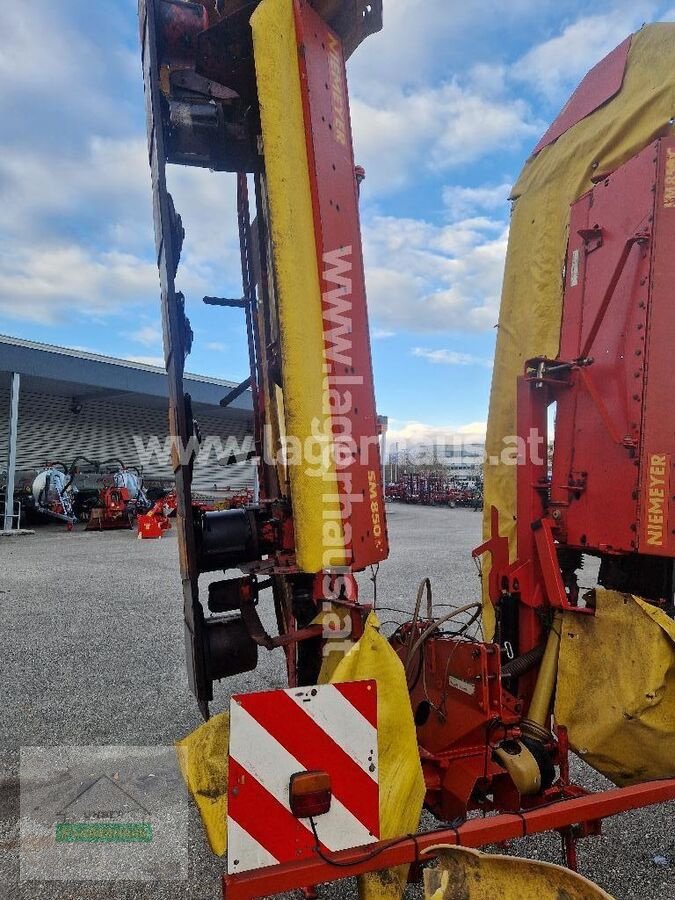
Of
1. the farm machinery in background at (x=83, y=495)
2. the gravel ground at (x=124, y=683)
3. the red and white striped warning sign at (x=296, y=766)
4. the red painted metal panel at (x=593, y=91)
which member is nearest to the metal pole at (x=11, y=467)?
the farm machinery in background at (x=83, y=495)

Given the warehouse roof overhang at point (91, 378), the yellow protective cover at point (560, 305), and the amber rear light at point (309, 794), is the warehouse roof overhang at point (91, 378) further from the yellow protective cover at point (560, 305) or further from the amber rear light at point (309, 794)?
the amber rear light at point (309, 794)

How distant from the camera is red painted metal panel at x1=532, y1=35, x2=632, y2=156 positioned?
287cm

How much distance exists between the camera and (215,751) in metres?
2.31

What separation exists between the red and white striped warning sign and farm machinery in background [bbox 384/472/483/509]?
2690cm

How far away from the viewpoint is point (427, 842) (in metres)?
1.72

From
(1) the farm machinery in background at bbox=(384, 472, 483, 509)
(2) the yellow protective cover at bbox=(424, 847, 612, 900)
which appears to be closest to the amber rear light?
(2) the yellow protective cover at bbox=(424, 847, 612, 900)

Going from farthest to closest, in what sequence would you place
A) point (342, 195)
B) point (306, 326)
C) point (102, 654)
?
point (102, 654), point (342, 195), point (306, 326)

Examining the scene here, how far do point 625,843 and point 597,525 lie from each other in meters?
1.38

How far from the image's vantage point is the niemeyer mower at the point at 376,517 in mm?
1720

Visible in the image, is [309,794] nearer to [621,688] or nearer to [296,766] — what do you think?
[296,766]

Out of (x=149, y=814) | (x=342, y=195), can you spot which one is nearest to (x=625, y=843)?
(x=149, y=814)

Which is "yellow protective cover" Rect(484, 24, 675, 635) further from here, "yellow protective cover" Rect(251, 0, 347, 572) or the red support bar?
"yellow protective cover" Rect(251, 0, 347, 572)

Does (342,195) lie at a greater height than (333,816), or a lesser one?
greater

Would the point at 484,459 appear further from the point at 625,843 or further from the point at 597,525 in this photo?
the point at 625,843
